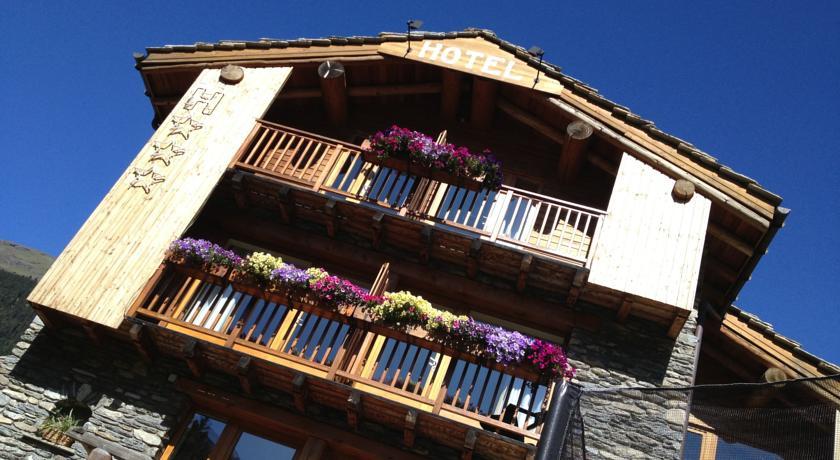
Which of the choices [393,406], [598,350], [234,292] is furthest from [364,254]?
[598,350]

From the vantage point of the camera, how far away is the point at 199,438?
11.6 m

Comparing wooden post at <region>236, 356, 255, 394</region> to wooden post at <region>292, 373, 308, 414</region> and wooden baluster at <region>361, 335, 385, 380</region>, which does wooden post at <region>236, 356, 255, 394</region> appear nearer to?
wooden post at <region>292, 373, 308, 414</region>

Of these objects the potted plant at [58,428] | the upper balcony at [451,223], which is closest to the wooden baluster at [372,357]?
the upper balcony at [451,223]

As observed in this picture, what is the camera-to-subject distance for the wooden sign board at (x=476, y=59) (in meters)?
14.8

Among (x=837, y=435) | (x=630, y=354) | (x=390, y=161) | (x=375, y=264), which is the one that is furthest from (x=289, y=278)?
(x=837, y=435)

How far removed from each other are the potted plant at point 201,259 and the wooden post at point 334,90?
16.8 feet

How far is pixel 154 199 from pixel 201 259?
191 cm

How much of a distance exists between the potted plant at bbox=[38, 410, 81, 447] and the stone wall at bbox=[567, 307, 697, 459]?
26.2 ft

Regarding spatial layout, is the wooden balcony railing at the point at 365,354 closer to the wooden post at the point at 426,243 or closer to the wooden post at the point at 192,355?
the wooden post at the point at 192,355

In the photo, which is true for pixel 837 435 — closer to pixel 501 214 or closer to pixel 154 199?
pixel 501 214

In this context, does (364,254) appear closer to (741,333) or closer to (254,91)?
(254,91)

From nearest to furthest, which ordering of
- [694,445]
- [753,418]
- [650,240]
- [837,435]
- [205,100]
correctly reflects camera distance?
[837,435] < [753,418] < [694,445] < [650,240] < [205,100]

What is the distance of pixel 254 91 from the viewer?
15.0 meters

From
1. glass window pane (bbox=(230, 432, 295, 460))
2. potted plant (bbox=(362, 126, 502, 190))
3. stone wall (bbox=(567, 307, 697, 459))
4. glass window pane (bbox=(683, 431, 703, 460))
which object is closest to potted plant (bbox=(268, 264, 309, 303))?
glass window pane (bbox=(230, 432, 295, 460))
